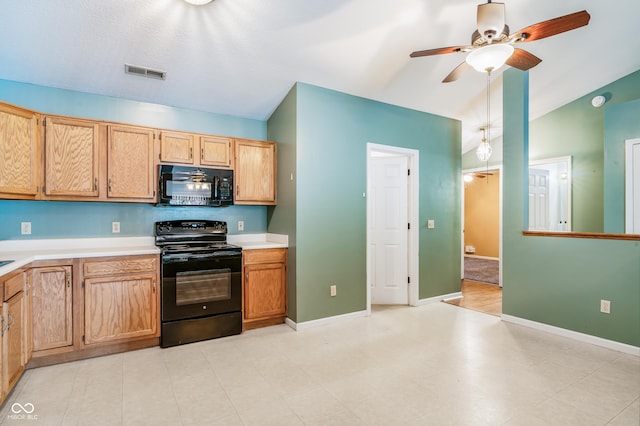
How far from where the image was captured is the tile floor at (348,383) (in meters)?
2.04

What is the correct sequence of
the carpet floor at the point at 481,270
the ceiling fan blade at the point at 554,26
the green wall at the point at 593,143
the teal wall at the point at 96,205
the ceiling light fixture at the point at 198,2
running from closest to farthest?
1. the ceiling fan blade at the point at 554,26
2. the ceiling light fixture at the point at 198,2
3. the teal wall at the point at 96,205
4. the green wall at the point at 593,143
5. the carpet floor at the point at 481,270

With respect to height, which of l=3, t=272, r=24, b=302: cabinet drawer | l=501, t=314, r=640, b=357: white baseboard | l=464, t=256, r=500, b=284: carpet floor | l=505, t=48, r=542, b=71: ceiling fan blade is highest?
l=505, t=48, r=542, b=71: ceiling fan blade

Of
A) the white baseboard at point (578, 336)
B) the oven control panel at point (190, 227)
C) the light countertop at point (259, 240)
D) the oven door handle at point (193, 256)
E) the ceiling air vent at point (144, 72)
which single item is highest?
the ceiling air vent at point (144, 72)

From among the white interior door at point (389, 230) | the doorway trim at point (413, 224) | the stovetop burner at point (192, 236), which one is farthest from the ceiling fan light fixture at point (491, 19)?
the stovetop burner at point (192, 236)

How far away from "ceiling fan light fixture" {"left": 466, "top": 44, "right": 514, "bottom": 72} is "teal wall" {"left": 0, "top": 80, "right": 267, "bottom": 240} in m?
2.84

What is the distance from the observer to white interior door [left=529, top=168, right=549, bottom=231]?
19.1 ft

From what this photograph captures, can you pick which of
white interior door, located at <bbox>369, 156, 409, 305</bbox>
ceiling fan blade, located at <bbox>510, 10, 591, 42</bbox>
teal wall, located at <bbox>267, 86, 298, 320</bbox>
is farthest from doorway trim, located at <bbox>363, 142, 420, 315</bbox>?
ceiling fan blade, located at <bbox>510, 10, 591, 42</bbox>

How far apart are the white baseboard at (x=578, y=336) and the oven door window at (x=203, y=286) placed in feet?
10.9

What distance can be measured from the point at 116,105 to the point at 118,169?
0.76 meters

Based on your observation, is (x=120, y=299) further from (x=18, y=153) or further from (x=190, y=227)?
(x=18, y=153)

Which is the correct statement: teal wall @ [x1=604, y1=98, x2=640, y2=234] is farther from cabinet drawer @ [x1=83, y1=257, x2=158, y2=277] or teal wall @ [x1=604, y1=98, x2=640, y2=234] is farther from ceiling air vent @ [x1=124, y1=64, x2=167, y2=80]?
cabinet drawer @ [x1=83, y1=257, x2=158, y2=277]

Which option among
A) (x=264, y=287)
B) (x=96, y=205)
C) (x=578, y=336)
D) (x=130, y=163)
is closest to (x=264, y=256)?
(x=264, y=287)

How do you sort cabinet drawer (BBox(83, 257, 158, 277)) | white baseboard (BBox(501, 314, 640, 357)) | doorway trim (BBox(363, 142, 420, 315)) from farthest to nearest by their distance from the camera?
doorway trim (BBox(363, 142, 420, 315)) → white baseboard (BBox(501, 314, 640, 357)) → cabinet drawer (BBox(83, 257, 158, 277))

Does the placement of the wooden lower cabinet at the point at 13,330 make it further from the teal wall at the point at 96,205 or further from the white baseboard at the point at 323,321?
the white baseboard at the point at 323,321
